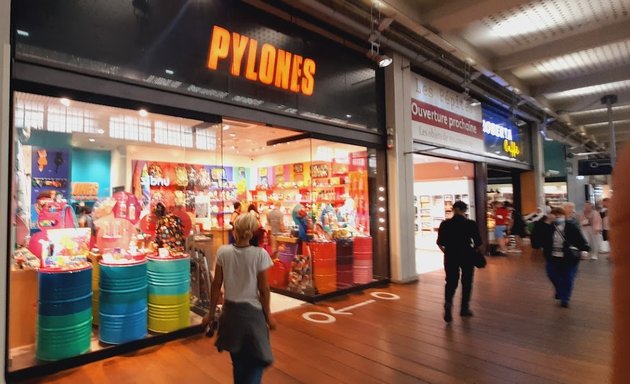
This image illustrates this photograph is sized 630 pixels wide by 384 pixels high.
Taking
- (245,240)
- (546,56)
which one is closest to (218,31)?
(245,240)

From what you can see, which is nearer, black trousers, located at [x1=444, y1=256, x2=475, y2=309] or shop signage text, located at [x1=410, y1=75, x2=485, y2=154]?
black trousers, located at [x1=444, y1=256, x2=475, y2=309]

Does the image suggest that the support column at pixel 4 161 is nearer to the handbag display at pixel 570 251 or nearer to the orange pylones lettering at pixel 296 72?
the orange pylones lettering at pixel 296 72

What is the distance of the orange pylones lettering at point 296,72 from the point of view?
5.59m

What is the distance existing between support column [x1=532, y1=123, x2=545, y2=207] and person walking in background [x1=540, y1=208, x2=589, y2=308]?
26.4ft

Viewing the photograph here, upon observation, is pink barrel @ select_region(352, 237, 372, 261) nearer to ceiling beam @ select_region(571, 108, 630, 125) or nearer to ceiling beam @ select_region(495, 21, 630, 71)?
ceiling beam @ select_region(495, 21, 630, 71)

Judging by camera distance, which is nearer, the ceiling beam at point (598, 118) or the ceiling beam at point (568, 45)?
the ceiling beam at point (568, 45)

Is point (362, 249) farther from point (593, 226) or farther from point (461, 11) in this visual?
point (593, 226)

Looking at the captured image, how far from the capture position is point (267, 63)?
5.26 m

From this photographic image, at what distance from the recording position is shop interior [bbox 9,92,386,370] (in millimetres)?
3756

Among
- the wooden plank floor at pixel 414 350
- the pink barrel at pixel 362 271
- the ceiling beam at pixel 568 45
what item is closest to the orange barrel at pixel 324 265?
the wooden plank floor at pixel 414 350

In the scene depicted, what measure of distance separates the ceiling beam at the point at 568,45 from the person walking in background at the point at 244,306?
788 cm

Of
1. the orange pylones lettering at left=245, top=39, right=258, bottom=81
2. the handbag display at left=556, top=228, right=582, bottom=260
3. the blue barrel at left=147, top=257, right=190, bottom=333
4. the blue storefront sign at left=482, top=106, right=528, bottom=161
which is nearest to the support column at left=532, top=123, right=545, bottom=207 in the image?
the blue storefront sign at left=482, top=106, right=528, bottom=161

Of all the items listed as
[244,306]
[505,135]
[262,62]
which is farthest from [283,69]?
[505,135]

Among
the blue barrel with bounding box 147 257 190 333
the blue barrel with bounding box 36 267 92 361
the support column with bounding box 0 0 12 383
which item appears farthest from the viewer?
the blue barrel with bounding box 147 257 190 333
